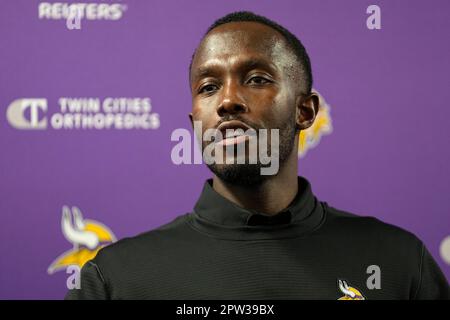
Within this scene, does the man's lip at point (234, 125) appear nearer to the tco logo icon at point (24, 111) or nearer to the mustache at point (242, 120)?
the mustache at point (242, 120)

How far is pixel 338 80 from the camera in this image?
1.41 meters

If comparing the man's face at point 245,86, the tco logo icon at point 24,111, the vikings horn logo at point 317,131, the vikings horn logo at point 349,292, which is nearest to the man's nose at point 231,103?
the man's face at point 245,86

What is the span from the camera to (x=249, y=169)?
0.94 meters

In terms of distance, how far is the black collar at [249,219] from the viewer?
3.17ft

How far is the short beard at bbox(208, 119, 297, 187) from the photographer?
938 millimetres

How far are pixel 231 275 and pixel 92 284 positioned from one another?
25 centimetres

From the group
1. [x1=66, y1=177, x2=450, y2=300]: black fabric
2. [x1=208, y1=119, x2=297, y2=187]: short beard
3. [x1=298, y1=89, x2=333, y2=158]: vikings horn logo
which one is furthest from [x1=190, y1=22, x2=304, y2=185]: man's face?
[x1=298, y1=89, x2=333, y2=158]: vikings horn logo

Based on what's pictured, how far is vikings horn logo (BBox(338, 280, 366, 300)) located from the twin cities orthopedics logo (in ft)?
2.19

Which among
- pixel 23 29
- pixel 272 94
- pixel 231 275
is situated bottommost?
pixel 231 275

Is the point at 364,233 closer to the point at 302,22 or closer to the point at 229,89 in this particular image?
the point at 229,89

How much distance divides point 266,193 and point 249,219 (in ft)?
0.21

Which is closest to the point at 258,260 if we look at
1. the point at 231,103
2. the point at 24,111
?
the point at 231,103

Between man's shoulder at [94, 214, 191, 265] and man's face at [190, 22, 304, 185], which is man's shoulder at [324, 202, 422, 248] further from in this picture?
man's shoulder at [94, 214, 191, 265]
